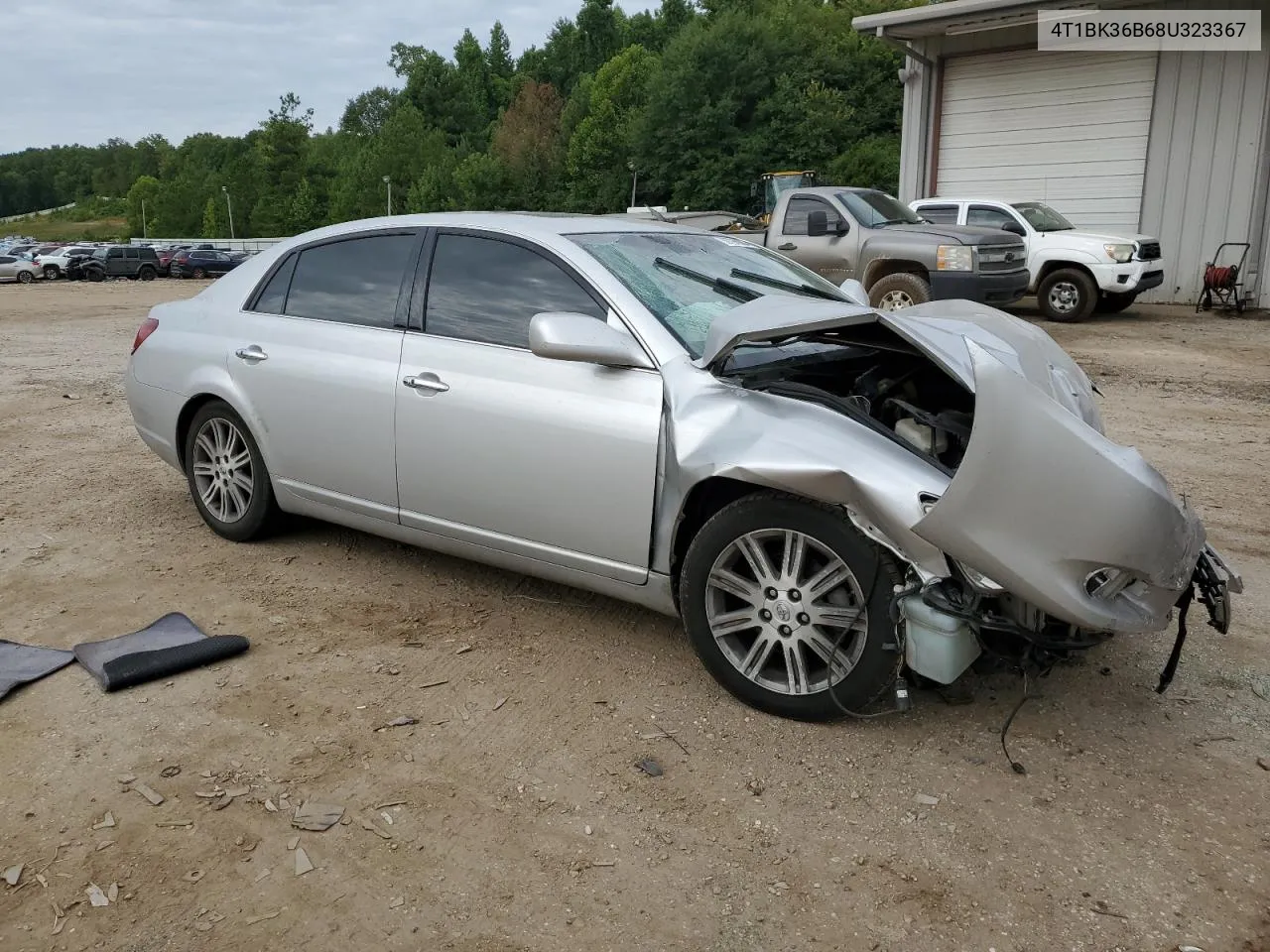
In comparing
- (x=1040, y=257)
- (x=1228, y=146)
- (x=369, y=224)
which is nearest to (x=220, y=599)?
(x=369, y=224)

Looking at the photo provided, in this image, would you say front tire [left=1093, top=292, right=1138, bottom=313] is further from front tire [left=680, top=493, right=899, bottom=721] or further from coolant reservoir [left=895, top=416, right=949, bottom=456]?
front tire [left=680, top=493, right=899, bottom=721]

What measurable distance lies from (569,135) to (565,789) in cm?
9177

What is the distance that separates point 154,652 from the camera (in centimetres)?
385

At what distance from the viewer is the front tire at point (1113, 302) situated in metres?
15.8

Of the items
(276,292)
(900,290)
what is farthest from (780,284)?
(900,290)

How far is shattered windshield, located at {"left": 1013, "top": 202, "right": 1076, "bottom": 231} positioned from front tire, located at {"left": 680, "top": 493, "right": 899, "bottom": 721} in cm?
1430

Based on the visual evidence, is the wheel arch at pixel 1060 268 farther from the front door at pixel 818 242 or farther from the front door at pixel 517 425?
the front door at pixel 517 425

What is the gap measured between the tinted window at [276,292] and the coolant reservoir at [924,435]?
120 inches

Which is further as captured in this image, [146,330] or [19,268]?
[19,268]

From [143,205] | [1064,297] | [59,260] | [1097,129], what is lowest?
[59,260]

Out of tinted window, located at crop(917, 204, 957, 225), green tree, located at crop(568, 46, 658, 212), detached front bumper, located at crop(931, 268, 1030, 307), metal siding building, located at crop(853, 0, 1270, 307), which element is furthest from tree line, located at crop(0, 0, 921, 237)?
detached front bumper, located at crop(931, 268, 1030, 307)

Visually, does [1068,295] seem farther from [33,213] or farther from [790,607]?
[33,213]

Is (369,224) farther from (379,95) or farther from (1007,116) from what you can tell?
(379,95)

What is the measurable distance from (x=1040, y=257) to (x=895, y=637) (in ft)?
46.2
